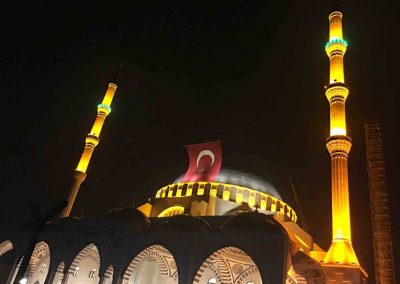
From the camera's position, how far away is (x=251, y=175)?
37.1m

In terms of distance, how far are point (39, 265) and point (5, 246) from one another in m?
4.58

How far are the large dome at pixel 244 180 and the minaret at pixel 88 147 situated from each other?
16.2 metres

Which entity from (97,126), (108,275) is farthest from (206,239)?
(97,126)

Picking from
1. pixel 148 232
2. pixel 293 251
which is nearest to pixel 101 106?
pixel 148 232

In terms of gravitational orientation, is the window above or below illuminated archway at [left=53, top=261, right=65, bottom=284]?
above

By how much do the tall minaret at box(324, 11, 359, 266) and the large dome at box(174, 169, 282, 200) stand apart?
7.96 m

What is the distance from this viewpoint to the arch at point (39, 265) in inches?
1237

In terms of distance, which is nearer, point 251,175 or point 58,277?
point 58,277

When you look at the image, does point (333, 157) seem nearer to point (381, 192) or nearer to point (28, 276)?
point (381, 192)

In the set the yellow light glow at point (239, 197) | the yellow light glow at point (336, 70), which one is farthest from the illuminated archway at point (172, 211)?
the yellow light glow at point (336, 70)

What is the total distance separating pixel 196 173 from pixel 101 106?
1833cm

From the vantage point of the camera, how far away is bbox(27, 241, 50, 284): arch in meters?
31.4

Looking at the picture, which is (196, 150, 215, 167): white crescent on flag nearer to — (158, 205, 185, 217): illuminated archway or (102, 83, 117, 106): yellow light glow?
(158, 205, 185, 217): illuminated archway

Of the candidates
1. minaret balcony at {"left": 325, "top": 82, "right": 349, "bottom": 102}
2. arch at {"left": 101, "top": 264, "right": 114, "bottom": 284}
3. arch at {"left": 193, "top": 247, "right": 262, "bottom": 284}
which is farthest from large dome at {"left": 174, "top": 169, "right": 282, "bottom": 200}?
arch at {"left": 101, "top": 264, "right": 114, "bottom": 284}
